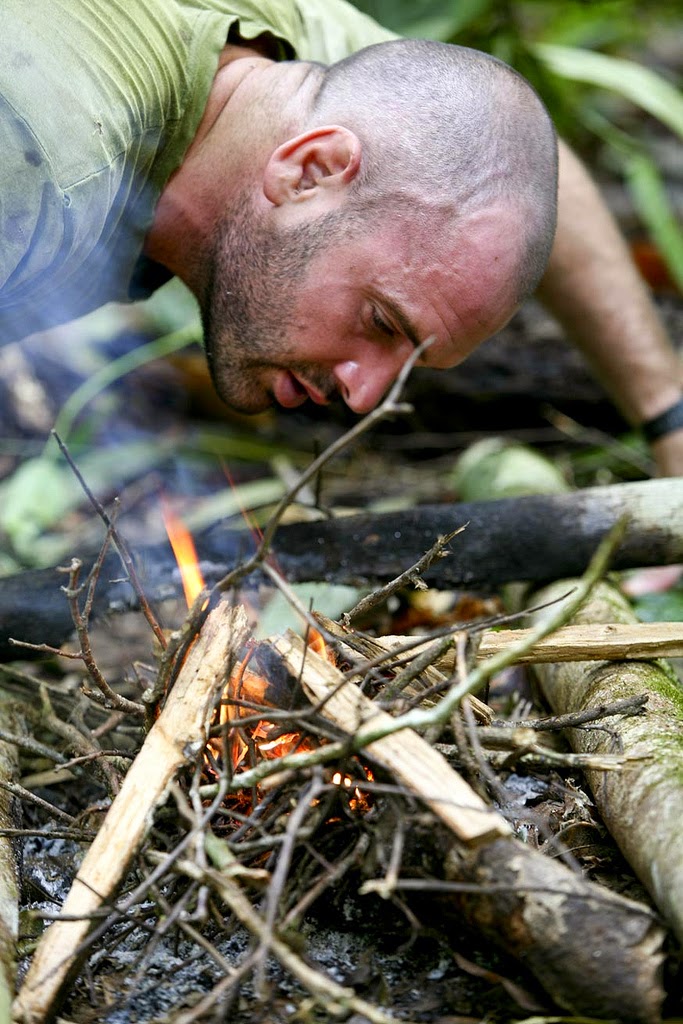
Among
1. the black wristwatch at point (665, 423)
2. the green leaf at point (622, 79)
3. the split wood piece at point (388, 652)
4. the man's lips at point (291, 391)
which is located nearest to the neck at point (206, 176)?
the man's lips at point (291, 391)

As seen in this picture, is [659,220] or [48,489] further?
[659,220]

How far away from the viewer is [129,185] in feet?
8.11

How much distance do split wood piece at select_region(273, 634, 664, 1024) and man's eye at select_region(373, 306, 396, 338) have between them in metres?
1.33

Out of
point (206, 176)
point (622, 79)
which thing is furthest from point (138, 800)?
point (622, 79)

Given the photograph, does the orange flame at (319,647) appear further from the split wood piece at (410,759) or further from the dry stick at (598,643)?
the dry stick at (598,643)

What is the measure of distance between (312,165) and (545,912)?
6.23 feet

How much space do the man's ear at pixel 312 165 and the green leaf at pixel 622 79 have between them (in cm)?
247

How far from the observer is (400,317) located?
2436 mm

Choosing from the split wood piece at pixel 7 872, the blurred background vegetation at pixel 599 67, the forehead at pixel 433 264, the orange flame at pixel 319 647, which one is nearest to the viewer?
the split wood piece at pixel 7 872

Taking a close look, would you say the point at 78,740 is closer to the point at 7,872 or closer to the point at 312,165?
the point at 7,872

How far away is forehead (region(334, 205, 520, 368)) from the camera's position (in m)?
2.39

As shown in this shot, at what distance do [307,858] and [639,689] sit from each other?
2.45 ft

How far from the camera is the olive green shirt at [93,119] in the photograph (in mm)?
2102

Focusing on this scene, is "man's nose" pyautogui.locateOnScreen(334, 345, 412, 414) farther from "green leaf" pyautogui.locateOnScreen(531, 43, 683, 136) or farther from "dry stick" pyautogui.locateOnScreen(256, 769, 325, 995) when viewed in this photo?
"green leaf" pyautogui.locateOnScreen(531, 43, 683, 136)
